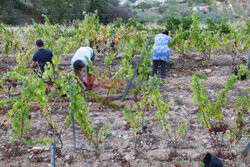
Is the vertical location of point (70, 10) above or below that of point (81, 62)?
above

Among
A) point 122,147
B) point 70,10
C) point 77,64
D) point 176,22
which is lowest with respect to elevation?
point 122,147

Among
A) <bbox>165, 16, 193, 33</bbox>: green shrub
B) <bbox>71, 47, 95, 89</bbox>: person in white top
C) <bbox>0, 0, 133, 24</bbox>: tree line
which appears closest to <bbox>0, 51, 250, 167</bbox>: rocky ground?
<bbox>71, 47, 95, 89</bbox>: person in white top

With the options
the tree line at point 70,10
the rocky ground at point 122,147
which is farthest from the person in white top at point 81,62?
the tree line at point 70,10

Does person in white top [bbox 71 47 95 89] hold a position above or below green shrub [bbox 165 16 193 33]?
below

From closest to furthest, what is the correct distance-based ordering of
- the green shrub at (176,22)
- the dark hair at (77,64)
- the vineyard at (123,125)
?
the vineyard at (123,125) → the dark hair at (77,64) → the green shrub at (176,22)

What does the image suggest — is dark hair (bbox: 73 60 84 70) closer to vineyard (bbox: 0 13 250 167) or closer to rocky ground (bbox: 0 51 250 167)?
vineyard (bbox: 0 13 250 167)

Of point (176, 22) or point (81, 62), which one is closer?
point (81, 62)

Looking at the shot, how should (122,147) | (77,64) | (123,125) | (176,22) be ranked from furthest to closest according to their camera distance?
(176,22), (77,64), (123,125), (122,147)

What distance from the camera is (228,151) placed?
298 cm

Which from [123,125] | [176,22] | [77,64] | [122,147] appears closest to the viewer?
[122,147]

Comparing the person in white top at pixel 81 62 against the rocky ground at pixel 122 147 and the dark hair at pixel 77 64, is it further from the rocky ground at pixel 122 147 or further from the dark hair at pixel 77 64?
the rocky ground at pixel 122 147

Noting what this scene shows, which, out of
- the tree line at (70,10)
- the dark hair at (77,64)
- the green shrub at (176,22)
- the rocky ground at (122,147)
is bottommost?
the rocky ground at (122,147)

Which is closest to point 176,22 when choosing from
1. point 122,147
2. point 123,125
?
point 123,125

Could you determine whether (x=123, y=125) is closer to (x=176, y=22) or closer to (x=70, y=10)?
(x=176, y=22)
